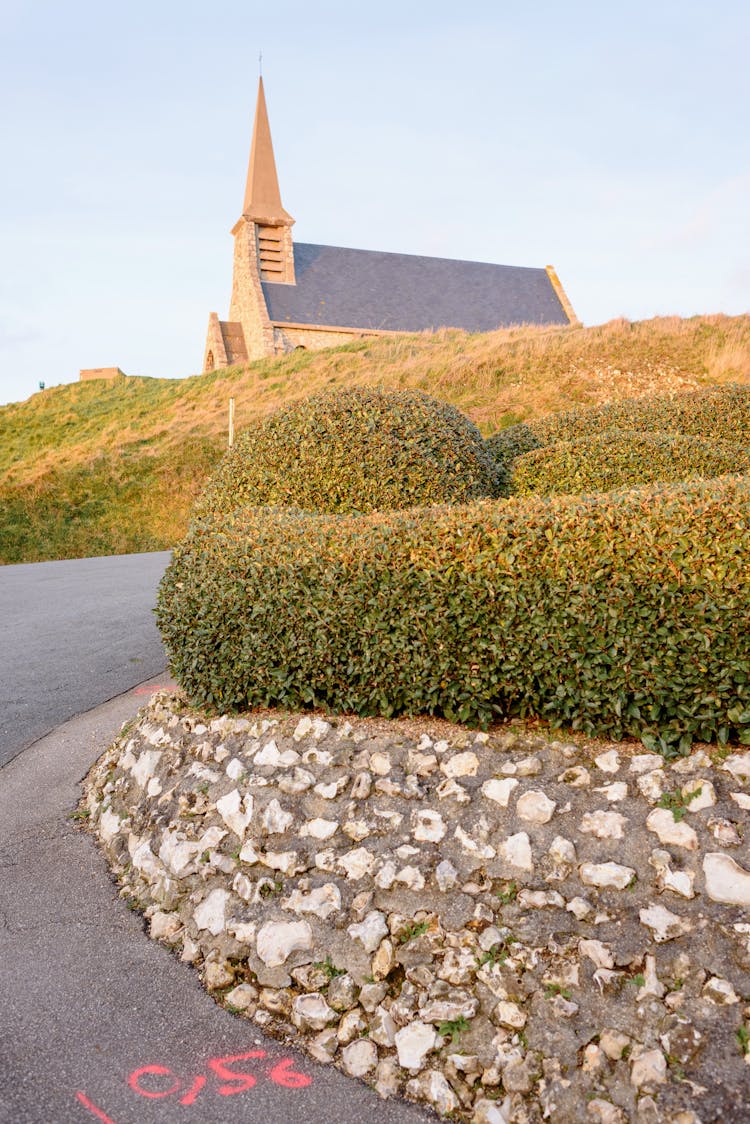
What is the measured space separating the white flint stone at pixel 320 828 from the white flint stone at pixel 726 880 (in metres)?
1.76

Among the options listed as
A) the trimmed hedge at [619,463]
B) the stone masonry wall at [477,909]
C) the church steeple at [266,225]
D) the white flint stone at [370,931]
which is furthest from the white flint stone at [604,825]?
the church steeple at [266,225]

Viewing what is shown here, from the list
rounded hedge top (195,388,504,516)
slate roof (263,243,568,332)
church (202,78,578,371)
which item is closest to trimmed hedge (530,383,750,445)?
rounded hedge top (195,388,504,516)

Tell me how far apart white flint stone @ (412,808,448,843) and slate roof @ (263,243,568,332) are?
3783cm

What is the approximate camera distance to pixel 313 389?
28969 millimetres

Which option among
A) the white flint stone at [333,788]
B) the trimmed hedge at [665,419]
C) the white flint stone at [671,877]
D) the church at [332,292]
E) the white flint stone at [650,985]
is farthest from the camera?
the church at [332,292]

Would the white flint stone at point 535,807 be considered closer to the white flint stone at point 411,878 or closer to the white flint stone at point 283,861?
the white flint stone at point 411,878

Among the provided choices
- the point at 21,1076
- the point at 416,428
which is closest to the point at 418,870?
the point at 21,1076

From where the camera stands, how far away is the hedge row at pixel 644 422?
379 inches

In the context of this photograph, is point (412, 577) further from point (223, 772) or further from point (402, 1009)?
point (402, 1009)

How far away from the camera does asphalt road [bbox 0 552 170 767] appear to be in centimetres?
764

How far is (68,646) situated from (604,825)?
7761mm

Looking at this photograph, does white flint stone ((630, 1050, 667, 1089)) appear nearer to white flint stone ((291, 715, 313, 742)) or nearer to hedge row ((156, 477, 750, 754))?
hedge row ((156, 477, 750, 754))

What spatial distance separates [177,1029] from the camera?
3.47 m

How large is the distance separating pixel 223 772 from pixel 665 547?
2803 mm
